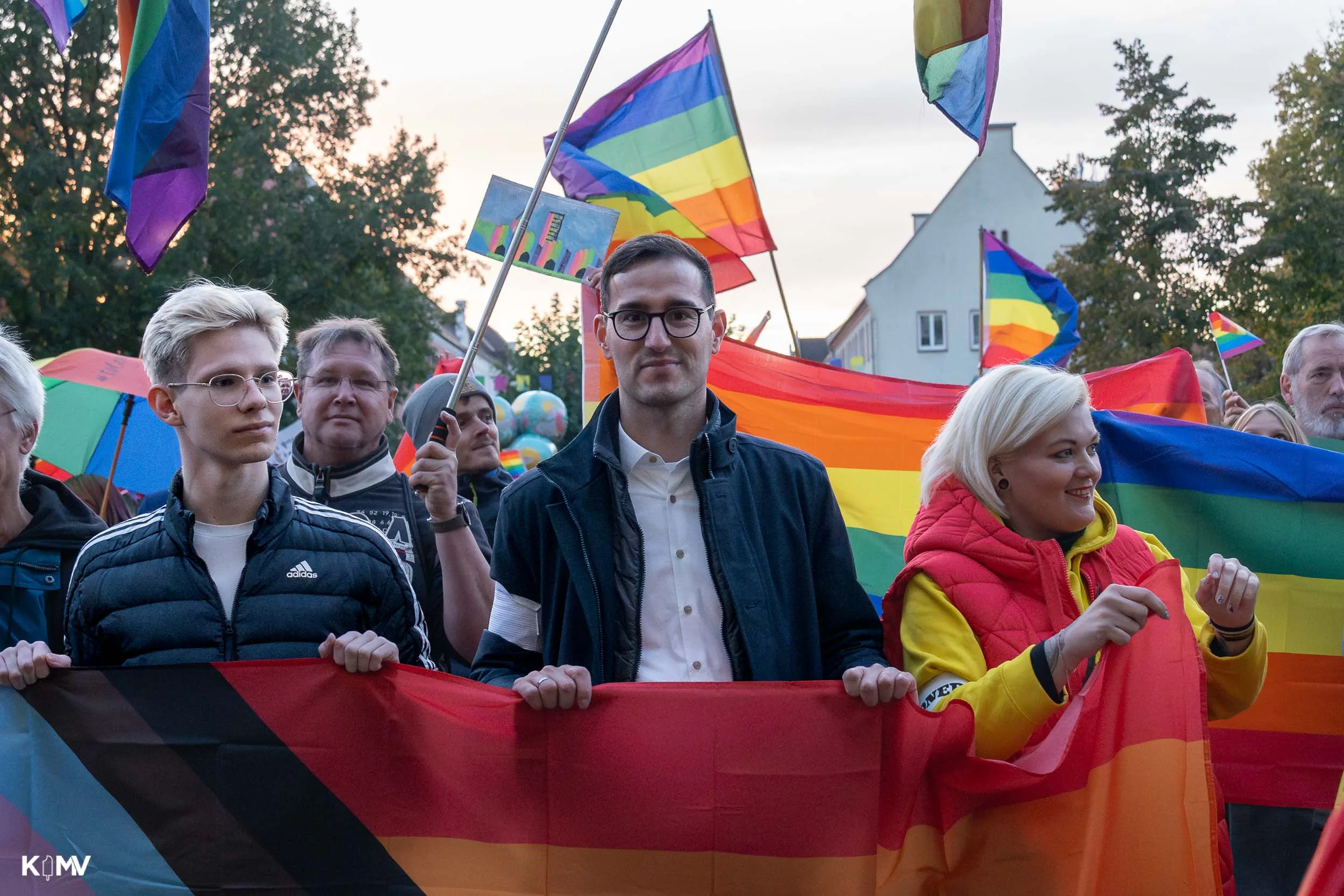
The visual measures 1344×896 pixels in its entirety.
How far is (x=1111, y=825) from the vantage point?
2.63 metres

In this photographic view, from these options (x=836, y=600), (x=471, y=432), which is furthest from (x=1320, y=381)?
(x=471, y=432)

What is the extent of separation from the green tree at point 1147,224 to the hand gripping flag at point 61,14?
29.6 meters

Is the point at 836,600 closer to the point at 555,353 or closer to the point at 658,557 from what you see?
the point at 658,557

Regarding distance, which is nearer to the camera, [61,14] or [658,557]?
[658,557]

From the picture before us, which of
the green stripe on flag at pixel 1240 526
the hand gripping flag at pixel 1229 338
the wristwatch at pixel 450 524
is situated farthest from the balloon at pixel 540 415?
the green stripe on flag at pixel 1240 526

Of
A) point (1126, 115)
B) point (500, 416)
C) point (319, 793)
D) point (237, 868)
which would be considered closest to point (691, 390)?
point (319, 793)

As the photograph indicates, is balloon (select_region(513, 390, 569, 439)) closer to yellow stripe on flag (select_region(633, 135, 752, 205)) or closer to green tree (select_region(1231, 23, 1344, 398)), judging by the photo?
yellow stripe on flag (select_region(633, 135, 752, 205))

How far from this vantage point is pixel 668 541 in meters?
2.90

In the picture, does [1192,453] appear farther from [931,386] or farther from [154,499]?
[154,499]

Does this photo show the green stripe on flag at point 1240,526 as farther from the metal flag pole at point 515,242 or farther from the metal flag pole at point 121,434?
the metal flag pole at point 121,434

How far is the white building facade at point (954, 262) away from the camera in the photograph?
171 ft

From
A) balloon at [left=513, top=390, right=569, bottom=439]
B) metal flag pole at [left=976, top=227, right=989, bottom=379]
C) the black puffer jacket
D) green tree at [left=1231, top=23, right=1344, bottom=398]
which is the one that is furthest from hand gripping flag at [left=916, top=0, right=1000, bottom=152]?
green tree at [left=1231, top=23, right=1344, bottom=398]

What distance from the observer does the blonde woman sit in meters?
4.70

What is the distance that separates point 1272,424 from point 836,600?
264cm
